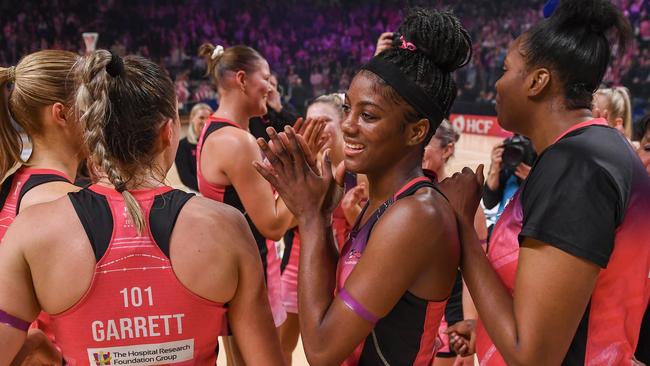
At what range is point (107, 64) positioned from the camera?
1.37 m

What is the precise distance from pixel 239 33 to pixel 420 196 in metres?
18.3

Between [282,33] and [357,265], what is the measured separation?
18993 mm

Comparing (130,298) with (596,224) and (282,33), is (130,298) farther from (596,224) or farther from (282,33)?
(282,33)

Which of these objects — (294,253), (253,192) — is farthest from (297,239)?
(253,192)

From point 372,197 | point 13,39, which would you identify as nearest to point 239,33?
point 13,39

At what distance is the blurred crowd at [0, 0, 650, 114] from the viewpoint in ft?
48.0

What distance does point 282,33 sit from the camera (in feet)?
64.5

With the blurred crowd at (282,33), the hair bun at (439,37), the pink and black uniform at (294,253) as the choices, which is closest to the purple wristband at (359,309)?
the hair bun at (439,37)

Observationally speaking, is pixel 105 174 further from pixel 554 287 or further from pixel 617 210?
pixel 617 210

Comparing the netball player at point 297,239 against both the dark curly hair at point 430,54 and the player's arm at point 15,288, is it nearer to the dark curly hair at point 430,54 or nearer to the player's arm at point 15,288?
the dark curly hair at point 430,54

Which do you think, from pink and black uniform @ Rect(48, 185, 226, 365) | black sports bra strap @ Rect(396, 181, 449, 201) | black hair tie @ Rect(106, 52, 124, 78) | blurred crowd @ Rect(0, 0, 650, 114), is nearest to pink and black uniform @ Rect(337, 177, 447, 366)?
black sports bra strap @ Rect(396, 181, 449, 201)

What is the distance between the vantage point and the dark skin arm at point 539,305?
1.27 m

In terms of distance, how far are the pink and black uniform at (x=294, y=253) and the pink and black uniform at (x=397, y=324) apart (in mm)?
1737

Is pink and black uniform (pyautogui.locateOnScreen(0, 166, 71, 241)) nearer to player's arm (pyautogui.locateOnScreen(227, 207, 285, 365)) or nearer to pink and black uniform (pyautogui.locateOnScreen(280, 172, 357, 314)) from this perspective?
player's arm (pyautogui.locateOnScreen(227, 207, 285, 365))
